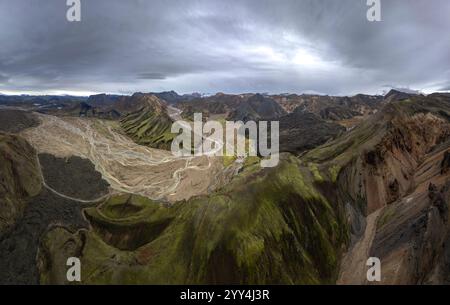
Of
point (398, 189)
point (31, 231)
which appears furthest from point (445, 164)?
point (31, 231)

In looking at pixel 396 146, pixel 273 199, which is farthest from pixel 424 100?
pixel 273 199

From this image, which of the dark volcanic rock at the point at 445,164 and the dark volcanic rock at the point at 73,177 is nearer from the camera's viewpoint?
the dark volcanic rock at the point at 445,164

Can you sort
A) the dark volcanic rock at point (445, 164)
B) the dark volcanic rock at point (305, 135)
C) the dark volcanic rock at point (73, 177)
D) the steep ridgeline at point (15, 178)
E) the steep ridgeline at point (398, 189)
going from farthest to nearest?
the dark volcanic rock at point (305, 135) < the dark volcanic rock at point (73, 177) < the dark volcanic rock at point (445, 164) < the steep ridgeline at point (15, 178) < the steep ridgeline at point (398, 189)

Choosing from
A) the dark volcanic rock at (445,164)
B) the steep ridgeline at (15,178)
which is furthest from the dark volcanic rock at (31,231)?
the dark volcanic rock at (445,164)

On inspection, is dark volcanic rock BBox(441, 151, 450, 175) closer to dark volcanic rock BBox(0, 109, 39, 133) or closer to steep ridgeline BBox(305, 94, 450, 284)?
A: steep ridgeline BBox(305, 94, 450, 284)

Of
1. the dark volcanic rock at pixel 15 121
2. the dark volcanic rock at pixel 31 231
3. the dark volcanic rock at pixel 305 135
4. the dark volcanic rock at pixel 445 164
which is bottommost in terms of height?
the dark volcanic rock at pixel 31 231

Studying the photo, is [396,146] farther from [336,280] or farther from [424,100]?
[336,280]

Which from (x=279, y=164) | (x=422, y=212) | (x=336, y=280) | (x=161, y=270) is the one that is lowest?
(x=336, y=280)

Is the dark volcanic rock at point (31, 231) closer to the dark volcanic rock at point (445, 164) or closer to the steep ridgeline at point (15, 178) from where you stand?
the steep ridgeline at point (15, 178)
